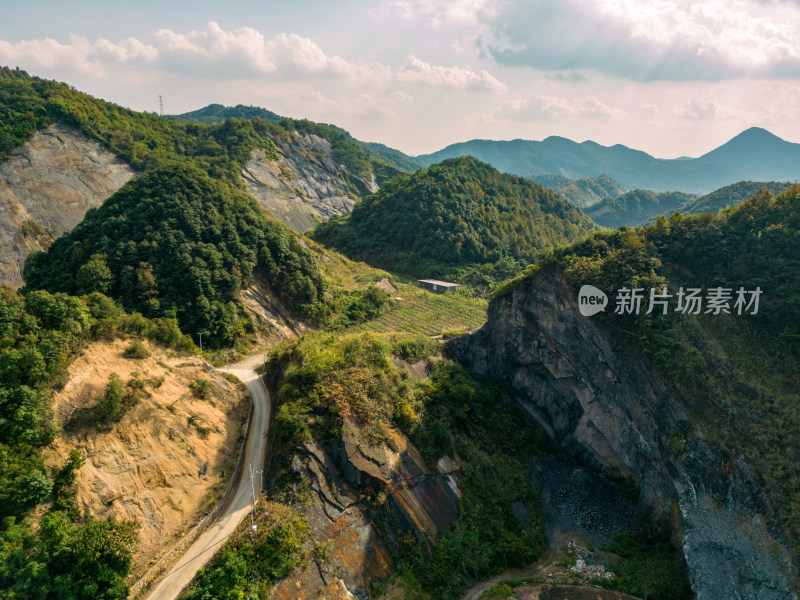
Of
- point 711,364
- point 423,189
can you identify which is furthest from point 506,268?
point 711,364

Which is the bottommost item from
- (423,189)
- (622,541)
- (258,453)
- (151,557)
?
(622,541)

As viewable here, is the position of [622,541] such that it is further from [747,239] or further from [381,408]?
[747,239]

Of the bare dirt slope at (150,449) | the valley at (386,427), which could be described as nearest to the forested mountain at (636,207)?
the valley at (386,427)

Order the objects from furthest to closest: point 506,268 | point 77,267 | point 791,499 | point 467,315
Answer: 1. point 506,268
2. point 467,315
3. point 77,267
4. point 791,499

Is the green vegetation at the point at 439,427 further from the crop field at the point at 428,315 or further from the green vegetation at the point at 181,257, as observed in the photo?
the crop field at the point at 428,315

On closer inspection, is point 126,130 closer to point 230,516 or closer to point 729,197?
point 230,516
